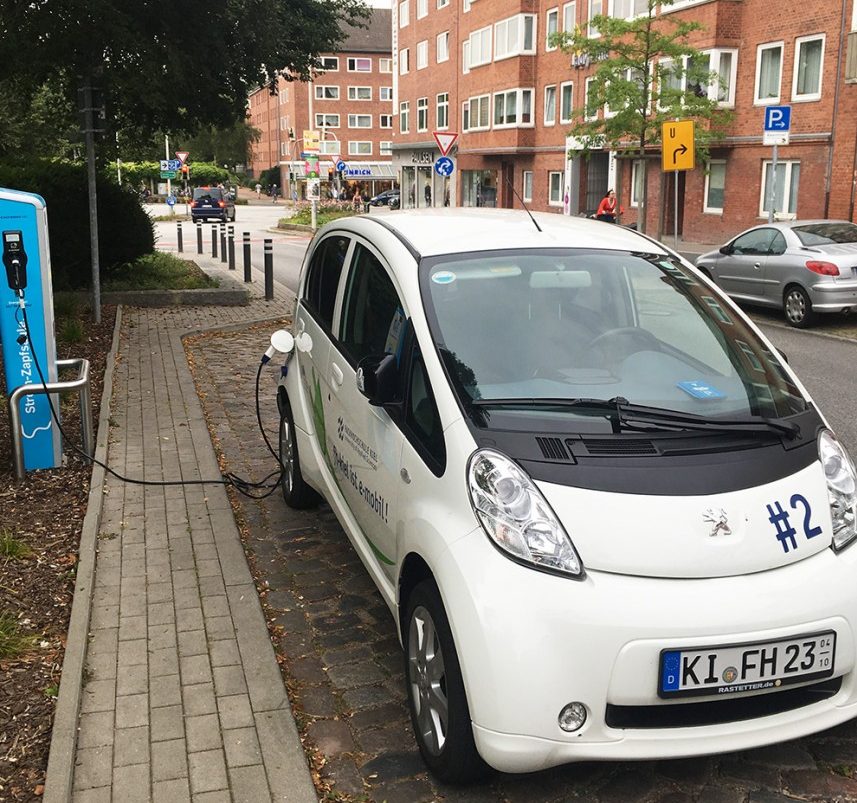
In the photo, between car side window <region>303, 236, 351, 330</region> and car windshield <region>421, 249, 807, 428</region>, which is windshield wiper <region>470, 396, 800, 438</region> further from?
car side window <region>303, 236, 351, 330</region>

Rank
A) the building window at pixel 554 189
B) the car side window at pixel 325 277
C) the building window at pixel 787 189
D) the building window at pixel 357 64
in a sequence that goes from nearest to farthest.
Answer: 1. the car side window at pixel 325 277
2. the building window at pixel 787 189
3. the building window at pixel 554 189
4. the building window at pixel 357 64

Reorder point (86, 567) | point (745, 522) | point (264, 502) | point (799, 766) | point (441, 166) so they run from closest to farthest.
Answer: point (745, 522)
point (799, 766)
point (86, 567)
point (264, 502)
point (441, 166)

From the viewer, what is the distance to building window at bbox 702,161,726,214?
112ft

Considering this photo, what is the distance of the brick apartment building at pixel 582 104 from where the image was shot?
29.3 metres

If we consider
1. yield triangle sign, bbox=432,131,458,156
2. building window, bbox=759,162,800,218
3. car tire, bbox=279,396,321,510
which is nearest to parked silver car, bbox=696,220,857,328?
car tire, bbox=279,396,321,510

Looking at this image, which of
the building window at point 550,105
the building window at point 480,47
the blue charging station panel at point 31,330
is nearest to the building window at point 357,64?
the building window at point 480,47

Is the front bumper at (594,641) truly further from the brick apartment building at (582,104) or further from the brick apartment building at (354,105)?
the brick apartment building at (354,105)

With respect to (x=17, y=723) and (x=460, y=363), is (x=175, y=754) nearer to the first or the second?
(x=17, y=723)

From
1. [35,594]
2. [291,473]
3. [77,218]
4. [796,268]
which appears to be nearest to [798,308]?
[796,268]

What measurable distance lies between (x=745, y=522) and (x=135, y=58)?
1276cm

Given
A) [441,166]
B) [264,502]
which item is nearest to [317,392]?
[264,502]

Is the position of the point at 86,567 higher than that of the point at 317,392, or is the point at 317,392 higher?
the point at 317,392

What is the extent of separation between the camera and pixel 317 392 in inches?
209

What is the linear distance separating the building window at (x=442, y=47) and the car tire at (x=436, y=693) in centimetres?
5735
